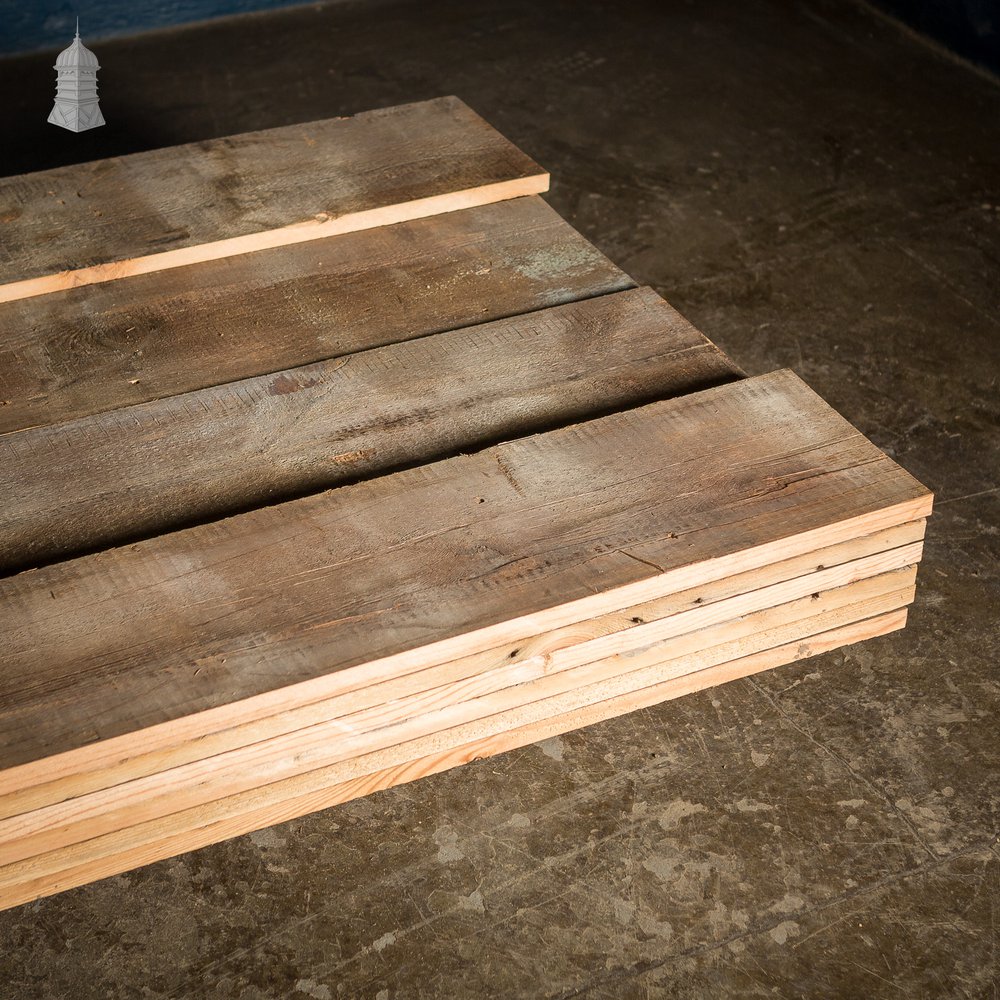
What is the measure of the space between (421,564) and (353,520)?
0.15m

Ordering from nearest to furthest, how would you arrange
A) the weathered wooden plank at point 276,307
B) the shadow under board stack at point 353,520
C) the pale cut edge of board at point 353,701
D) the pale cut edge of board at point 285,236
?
the pale cut edge of board at point 353,701, the shadow under board stack at point 353,520, the weathered wooden plank at point 276,307, the pale cut edge of board at point 285,236

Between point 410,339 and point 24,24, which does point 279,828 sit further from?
point 24,24

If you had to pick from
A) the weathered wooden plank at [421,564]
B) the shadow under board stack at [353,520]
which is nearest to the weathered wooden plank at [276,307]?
the shadow under board stack at [353,520]

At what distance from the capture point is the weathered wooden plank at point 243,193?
9.02ft

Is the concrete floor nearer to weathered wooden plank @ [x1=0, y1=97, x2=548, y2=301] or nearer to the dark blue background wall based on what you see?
weathered wooden plank @ [x1=0, y1=97, x2=548, y2=301]

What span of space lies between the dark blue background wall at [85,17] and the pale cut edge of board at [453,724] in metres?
4.52

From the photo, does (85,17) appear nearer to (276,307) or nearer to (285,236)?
(285,236)

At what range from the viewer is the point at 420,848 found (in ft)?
7.34

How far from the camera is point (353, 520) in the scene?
6.63 ft

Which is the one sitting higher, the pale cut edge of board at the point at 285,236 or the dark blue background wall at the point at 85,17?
the pale cut edge of board at the point at 285,236

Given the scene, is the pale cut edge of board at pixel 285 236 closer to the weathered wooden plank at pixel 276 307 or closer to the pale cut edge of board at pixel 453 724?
the weathered wooden plank at pixel 276 307

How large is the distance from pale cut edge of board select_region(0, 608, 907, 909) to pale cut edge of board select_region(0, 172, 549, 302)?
4.26ft

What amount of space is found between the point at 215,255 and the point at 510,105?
2.67m

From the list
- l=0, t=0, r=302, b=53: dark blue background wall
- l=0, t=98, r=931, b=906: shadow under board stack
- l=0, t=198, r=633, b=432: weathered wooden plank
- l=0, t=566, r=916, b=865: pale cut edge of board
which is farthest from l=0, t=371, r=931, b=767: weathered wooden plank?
l=0, t=0, r=302, b=53: dark blue background wall
